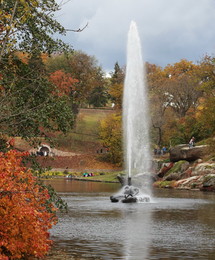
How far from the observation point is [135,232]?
21594mm

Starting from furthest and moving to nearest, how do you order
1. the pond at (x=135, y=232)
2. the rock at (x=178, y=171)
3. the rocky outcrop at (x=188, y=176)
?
the rock at (x=178, y=171) < the rocky outcrop at (x=188, y=176) < the pond at (x=135, y=232)

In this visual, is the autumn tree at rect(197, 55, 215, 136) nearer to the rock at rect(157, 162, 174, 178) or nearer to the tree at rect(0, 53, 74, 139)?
the rock at rect(157, 162, 174, 178)

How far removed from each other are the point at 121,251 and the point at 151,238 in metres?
3.28

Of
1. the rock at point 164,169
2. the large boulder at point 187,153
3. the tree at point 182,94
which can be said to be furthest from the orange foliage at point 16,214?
the tree at point 182,94

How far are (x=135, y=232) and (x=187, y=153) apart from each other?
38577 mm

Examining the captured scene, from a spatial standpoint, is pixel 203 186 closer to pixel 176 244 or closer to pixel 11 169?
pixel 176 244

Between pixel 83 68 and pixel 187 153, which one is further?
pixel 83 68

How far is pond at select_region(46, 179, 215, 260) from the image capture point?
55.1 feet

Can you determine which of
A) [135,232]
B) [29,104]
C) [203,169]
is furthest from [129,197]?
[203,169]

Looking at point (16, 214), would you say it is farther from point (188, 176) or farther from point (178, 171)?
point (178, 171)

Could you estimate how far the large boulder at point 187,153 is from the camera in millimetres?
57969

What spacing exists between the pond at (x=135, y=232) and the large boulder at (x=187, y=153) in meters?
24.8

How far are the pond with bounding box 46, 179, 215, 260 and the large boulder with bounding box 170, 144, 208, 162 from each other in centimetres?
2485

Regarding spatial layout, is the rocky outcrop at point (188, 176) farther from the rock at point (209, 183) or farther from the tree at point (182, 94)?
the tree at point (182, 94)
